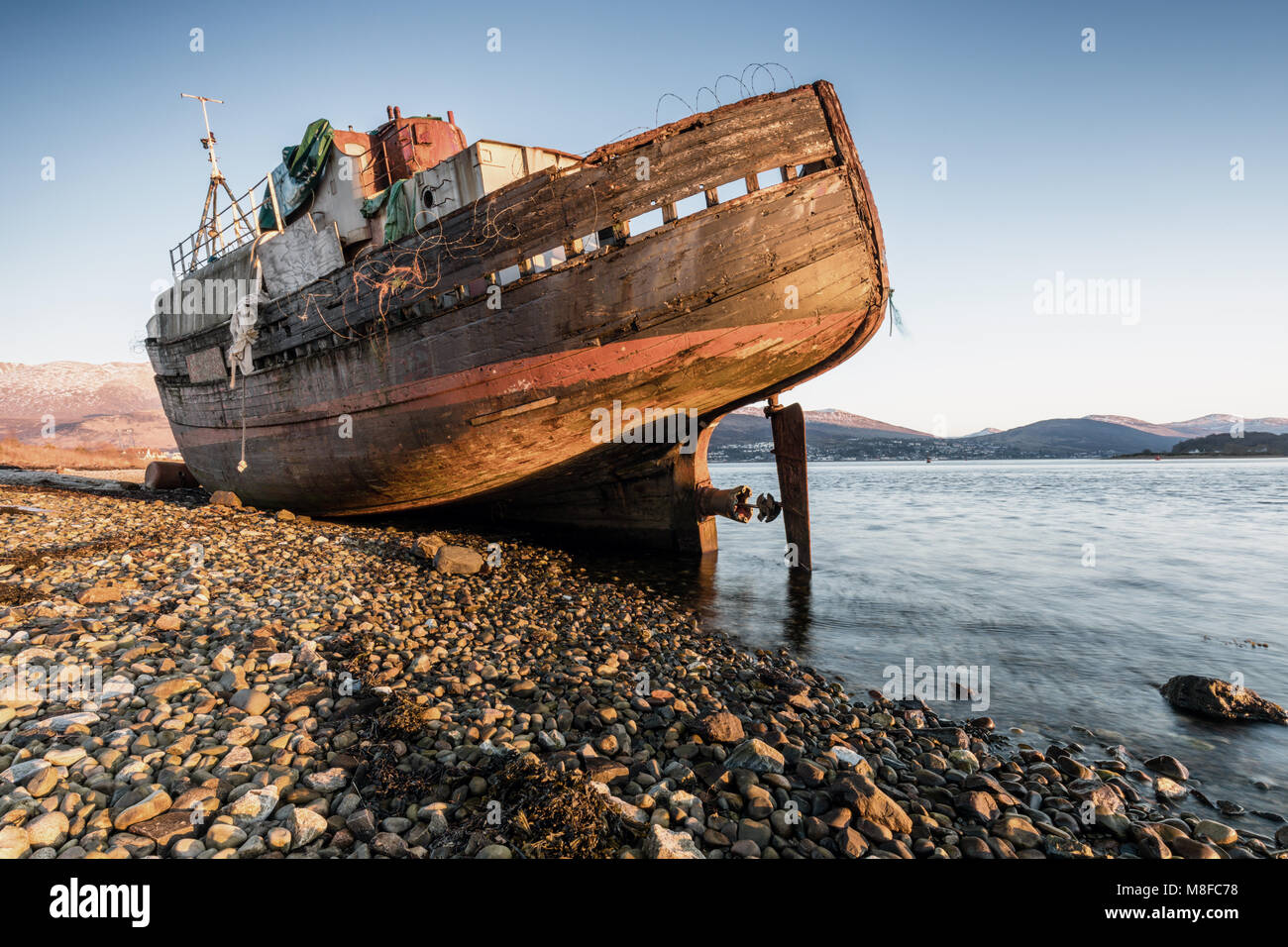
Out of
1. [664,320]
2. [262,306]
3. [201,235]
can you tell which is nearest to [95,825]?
[664,320]

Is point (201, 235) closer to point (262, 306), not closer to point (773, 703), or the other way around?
point (262, 306)

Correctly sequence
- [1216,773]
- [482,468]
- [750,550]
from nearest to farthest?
1. [1216,773]
2. [482,468]
3. [750,550]

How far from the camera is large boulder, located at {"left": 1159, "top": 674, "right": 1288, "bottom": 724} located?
518 centimetres

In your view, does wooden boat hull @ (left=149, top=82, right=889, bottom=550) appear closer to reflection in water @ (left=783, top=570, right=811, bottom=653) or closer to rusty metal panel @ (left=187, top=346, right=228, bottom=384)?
rusty metal panel @ (left=187, top=346, right=228, bottom=384)

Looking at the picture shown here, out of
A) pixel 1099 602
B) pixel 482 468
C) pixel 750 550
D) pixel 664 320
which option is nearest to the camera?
pixel 664 320

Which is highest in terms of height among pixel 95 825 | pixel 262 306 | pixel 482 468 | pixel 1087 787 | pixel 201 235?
pixel 201 235

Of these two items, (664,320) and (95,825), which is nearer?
(95,825)

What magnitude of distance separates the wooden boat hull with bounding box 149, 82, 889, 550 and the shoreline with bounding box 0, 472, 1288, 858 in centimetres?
325

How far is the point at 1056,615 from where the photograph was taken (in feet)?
29.9

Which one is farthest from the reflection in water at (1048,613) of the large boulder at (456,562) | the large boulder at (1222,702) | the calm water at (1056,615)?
the large boulder at (456,562)

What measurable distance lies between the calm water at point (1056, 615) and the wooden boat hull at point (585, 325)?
3139 millimetres

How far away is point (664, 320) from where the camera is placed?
7.35m

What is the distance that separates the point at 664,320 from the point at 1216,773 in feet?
21.8

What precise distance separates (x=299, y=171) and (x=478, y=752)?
11318 millimetres
